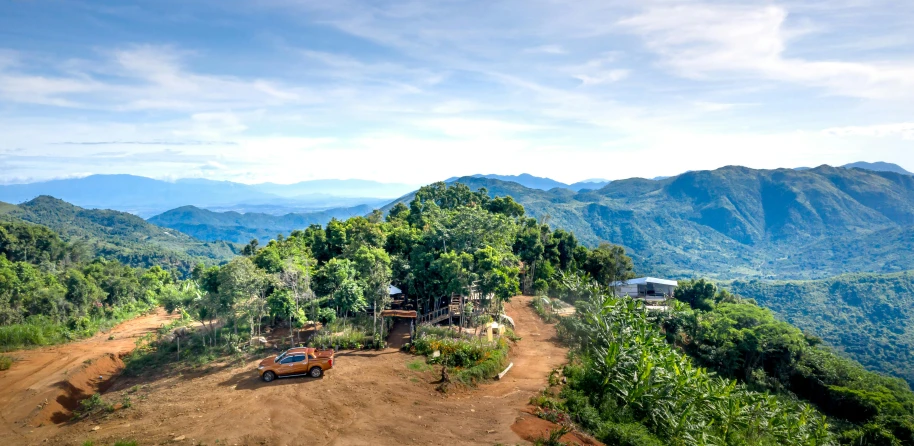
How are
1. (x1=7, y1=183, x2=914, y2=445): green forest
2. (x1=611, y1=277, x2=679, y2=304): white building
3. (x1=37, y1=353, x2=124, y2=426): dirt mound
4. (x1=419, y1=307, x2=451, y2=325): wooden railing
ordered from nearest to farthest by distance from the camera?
(x1=7, y1=183, x2=914, y2=445): green forest → (x1=37, y1=353, x2=124, y2=426): dirt mound → (x1=419, y1=307, x2=451, y2=325): wooden railing → (x1=611, y1=277, x2=679, y2=304): white building

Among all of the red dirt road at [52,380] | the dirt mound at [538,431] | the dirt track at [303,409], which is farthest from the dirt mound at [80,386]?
the dirt mound at [538,431]

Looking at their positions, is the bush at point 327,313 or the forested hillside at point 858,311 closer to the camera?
the bush at point 327,313

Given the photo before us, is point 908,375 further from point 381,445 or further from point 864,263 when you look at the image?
point 864,263

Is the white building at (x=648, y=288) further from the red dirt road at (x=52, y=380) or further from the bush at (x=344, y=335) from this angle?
the red dirt road at (x=52, y=380)

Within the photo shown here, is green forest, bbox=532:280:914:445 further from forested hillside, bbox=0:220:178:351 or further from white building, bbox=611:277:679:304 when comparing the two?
forested hillside, bbox=0:220:178:351

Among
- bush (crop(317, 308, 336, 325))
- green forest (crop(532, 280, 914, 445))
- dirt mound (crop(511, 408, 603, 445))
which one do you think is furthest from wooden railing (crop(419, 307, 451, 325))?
dirt mound (crop(511, 408, 603, 445))

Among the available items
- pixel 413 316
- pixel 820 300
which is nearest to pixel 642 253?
pixel 820 300
